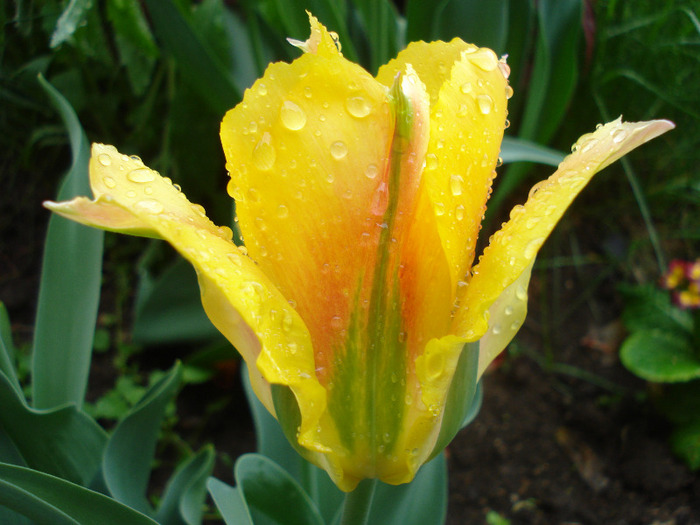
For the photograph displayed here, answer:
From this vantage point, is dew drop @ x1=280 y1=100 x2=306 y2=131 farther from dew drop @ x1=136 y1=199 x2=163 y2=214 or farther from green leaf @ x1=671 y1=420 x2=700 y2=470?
green leaf @ x1=671 y1=420 x2=700 y2=470

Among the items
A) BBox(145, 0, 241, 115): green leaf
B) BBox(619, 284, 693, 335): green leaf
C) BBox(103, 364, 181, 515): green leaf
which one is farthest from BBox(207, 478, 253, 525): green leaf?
BBox(619, 284, 693, 335): green leaf

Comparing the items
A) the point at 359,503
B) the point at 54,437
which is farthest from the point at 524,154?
the point at 54,437

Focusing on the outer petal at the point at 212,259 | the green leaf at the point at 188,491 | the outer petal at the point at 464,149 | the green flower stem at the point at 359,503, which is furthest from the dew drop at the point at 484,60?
the green leaf at the point at 188,491

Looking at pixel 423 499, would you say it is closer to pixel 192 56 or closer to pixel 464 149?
pixel 464 149

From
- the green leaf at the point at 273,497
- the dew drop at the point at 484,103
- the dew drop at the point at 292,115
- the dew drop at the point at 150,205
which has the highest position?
the dew drop at the point at 292,115

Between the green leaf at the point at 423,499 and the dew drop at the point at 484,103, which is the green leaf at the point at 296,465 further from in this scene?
the dew drop at the point at 484,103

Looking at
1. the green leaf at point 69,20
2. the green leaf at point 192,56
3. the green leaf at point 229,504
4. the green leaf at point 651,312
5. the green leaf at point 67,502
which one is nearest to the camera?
the green leaf at point 67,502
